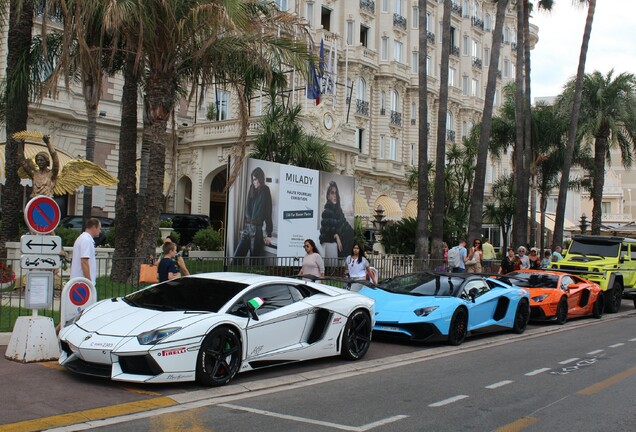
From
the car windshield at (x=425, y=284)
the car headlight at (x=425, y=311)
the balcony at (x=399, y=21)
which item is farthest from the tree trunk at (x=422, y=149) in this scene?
the balcony at (x=399, y=21)

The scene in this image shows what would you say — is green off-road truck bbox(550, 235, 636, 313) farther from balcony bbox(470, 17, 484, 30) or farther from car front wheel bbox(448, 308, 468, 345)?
balcony bbox(470, 17, 484, 30)

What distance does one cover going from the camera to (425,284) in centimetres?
1319

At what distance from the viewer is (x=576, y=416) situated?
23.9ft

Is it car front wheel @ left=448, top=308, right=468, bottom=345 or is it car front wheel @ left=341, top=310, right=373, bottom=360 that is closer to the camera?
car front wheel @ left=341, top=310, right=373, bottom=360

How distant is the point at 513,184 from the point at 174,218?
27.4 m

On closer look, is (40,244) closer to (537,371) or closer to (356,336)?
(356,336)

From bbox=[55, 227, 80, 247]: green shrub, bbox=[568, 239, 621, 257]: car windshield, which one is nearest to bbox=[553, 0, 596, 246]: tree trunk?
bbox=[568, 239, 621, 257]: car windshield

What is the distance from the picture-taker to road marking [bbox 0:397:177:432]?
6.23 metres

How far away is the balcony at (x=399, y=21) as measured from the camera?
51.4 metres

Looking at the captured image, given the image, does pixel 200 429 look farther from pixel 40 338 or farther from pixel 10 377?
pixel 40 338

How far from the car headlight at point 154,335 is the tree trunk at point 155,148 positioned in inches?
307

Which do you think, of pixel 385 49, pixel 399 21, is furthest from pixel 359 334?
pixel 399 21

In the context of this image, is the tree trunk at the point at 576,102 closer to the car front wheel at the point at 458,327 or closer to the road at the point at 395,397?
the car front wheel at the point at 458,327

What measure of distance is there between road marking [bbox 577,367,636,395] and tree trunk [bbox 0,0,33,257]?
13105mm
